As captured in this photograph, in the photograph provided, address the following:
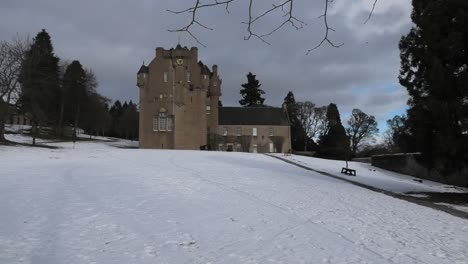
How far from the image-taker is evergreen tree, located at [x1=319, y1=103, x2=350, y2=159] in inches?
2450

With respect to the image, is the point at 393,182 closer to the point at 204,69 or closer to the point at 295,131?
the point at 204,69

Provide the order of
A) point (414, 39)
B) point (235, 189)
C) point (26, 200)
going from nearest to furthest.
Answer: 1. point (26, 200)
2. point (235, 189)
3. point (414, 39)

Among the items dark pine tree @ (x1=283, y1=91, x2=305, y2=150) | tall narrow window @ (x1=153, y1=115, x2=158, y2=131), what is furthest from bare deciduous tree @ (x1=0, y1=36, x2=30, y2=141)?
dark pine tree @ (x1=283, y1=91, x2=305, y2=150)

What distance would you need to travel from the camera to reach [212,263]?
7750 mm

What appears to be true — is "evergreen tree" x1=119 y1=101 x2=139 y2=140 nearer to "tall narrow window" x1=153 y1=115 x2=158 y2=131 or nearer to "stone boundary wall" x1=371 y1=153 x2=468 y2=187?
"tall narrow window" x1=153 y1=115 x2=158 y2=131

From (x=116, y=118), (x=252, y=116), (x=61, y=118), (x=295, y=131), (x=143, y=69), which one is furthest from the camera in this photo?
(x=116, y=118)

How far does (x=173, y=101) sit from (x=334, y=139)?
81.7 feet

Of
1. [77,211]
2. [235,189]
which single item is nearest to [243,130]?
[235,189]

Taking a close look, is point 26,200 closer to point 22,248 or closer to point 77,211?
point 77,211

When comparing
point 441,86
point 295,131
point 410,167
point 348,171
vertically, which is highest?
point 295,131

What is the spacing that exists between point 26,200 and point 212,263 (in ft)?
26.1

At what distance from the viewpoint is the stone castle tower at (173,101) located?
62844 millimetres

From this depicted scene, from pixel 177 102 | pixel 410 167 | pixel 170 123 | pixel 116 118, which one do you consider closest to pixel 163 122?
pixel 170 123

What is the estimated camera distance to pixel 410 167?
1570 inches
